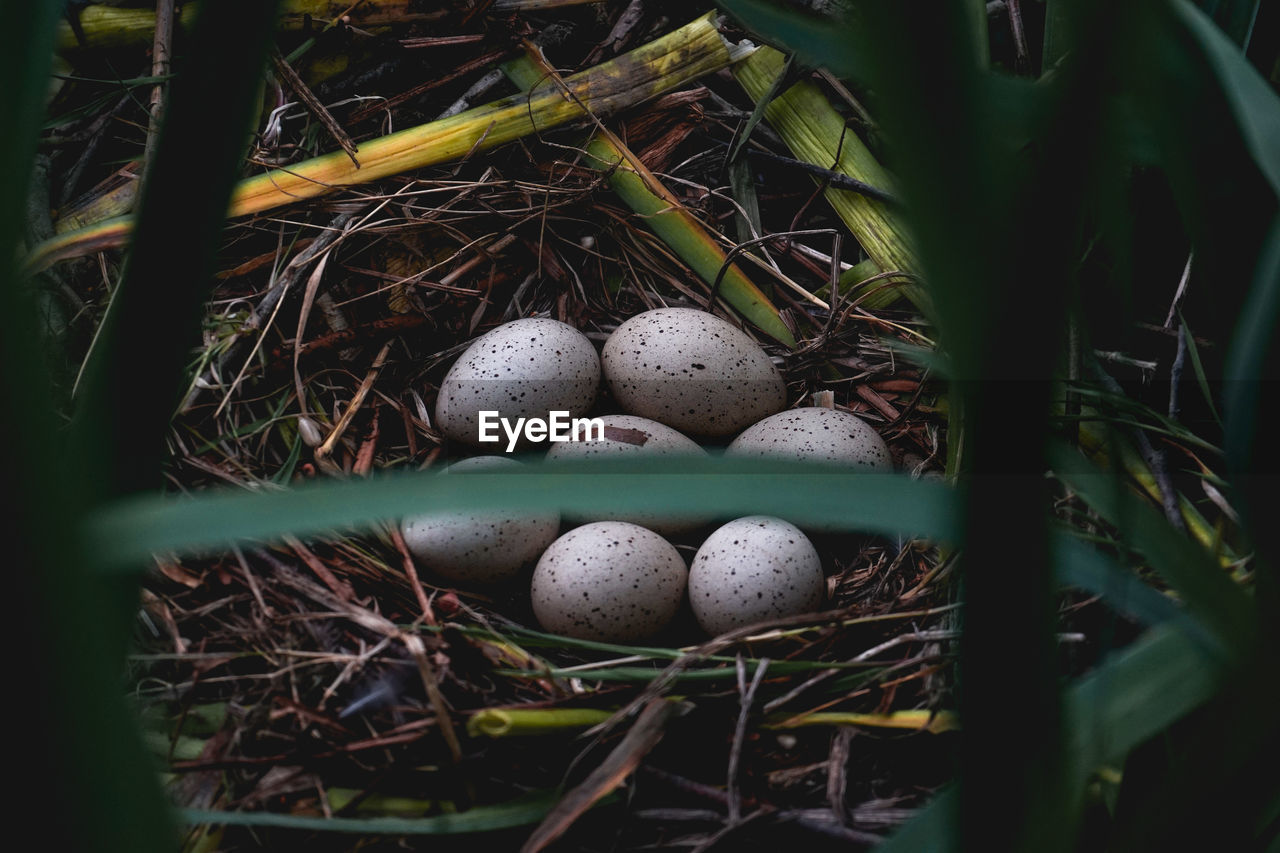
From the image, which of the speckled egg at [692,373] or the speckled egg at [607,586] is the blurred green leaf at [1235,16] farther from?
the speckled egg at [607,586]

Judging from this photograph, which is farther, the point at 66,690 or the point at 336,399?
the point at 336,399

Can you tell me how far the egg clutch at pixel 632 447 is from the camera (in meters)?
0.98

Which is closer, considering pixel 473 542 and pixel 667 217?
pixel 473 542

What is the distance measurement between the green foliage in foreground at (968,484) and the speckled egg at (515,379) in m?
0.77

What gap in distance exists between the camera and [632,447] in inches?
44.3

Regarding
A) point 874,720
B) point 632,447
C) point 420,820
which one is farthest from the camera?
point 632,447

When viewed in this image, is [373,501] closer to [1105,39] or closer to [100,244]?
[1105,39]

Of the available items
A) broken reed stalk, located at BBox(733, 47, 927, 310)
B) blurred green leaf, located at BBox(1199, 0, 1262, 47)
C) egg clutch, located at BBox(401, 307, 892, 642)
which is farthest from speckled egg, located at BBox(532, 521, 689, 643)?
blurred green leaf, located at BBox(1199, 0, 1262, 47)

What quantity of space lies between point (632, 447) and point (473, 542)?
0.25m

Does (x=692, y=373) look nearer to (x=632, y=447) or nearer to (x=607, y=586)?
(x=632, y=447)

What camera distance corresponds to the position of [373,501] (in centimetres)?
35

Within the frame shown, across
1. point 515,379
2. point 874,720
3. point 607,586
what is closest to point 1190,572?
point 874,720

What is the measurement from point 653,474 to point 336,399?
0.91 meters

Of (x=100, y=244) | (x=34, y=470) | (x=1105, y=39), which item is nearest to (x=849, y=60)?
(x=1105, y=39)
